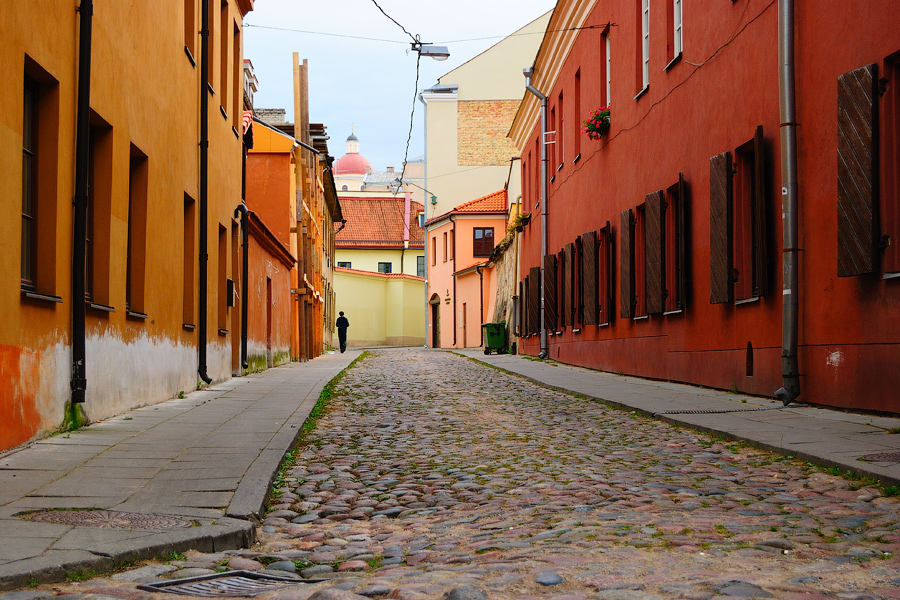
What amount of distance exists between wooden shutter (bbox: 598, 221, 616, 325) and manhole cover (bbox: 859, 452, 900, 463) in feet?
40.5

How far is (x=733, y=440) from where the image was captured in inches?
Result: 325

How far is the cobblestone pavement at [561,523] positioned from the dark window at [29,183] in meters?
2.65

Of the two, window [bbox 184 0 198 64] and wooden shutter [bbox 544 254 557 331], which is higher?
window [bbox 184 0 198 64]

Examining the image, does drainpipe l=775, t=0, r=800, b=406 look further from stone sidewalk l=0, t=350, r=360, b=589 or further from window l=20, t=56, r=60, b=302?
window l=20, t=56, r=60, b=302

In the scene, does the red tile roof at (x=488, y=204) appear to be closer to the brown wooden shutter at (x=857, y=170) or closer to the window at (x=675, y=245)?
the window at (x=675, y=245)

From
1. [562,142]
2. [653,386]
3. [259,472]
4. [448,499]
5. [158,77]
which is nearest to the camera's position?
[448,499]

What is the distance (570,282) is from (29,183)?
16529mm

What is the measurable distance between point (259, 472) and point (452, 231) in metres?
44.6

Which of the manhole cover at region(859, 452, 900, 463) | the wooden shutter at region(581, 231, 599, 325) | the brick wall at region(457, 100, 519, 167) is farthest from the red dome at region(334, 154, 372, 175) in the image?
the manhole cover at region(859, 452, 900, 463)

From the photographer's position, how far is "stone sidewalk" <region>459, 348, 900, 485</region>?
6.63 m

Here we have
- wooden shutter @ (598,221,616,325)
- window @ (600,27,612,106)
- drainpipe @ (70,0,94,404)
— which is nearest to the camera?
drainpipe @ (70,0,94,404)

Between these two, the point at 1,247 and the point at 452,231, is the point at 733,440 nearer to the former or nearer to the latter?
the point at 1,247

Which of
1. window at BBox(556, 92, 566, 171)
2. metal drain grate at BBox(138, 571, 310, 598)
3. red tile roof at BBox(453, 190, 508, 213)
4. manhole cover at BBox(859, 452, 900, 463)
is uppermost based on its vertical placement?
red tile roof at BBox(453, 190, 508, 213)

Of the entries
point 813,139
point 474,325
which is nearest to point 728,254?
point 813,139
